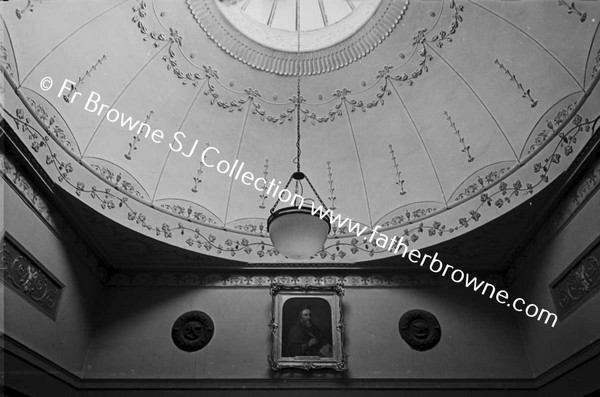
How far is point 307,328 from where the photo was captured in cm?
820

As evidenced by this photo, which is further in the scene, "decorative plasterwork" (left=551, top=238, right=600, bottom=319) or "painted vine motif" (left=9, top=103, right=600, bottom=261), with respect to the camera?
"painted vine motif" (left=9, top=103, right=600, bottom=261)

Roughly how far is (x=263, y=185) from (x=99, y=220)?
290 cm

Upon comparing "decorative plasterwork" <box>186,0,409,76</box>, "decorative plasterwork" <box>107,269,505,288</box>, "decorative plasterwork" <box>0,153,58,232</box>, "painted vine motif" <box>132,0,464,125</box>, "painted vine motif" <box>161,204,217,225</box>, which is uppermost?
"decorative plasterwork" <box>186,0,409,76</box>

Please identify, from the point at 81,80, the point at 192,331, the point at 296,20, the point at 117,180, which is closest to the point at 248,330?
the point at 192,331

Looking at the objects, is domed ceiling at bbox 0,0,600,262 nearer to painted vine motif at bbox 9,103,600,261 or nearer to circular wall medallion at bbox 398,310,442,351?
painted vine motif at bbox 9,103,600,261

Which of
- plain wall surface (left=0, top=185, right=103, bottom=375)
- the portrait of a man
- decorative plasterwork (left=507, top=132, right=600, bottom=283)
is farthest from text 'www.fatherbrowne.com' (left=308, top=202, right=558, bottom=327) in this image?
plain wall surface (left=0, top=185, right=103, bottom=375)

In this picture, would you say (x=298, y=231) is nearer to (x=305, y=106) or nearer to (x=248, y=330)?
(x=248, y=330)

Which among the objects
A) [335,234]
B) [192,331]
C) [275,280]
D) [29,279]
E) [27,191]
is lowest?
[29,279]

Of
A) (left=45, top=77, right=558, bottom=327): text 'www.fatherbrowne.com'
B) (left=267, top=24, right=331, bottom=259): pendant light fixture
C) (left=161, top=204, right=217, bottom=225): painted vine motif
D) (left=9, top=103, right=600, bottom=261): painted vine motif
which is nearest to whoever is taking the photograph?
(left=267, top=24, right=331, bottom=259): pendant light fixture

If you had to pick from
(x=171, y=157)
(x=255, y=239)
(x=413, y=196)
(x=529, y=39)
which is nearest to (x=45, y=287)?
(x=171, y=157)

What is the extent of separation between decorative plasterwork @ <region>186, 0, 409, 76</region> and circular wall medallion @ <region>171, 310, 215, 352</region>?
437 centimetres

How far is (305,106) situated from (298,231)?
4.15 meters

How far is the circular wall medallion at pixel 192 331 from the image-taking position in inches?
318

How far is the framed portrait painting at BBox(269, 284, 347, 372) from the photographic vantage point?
7.88 m
